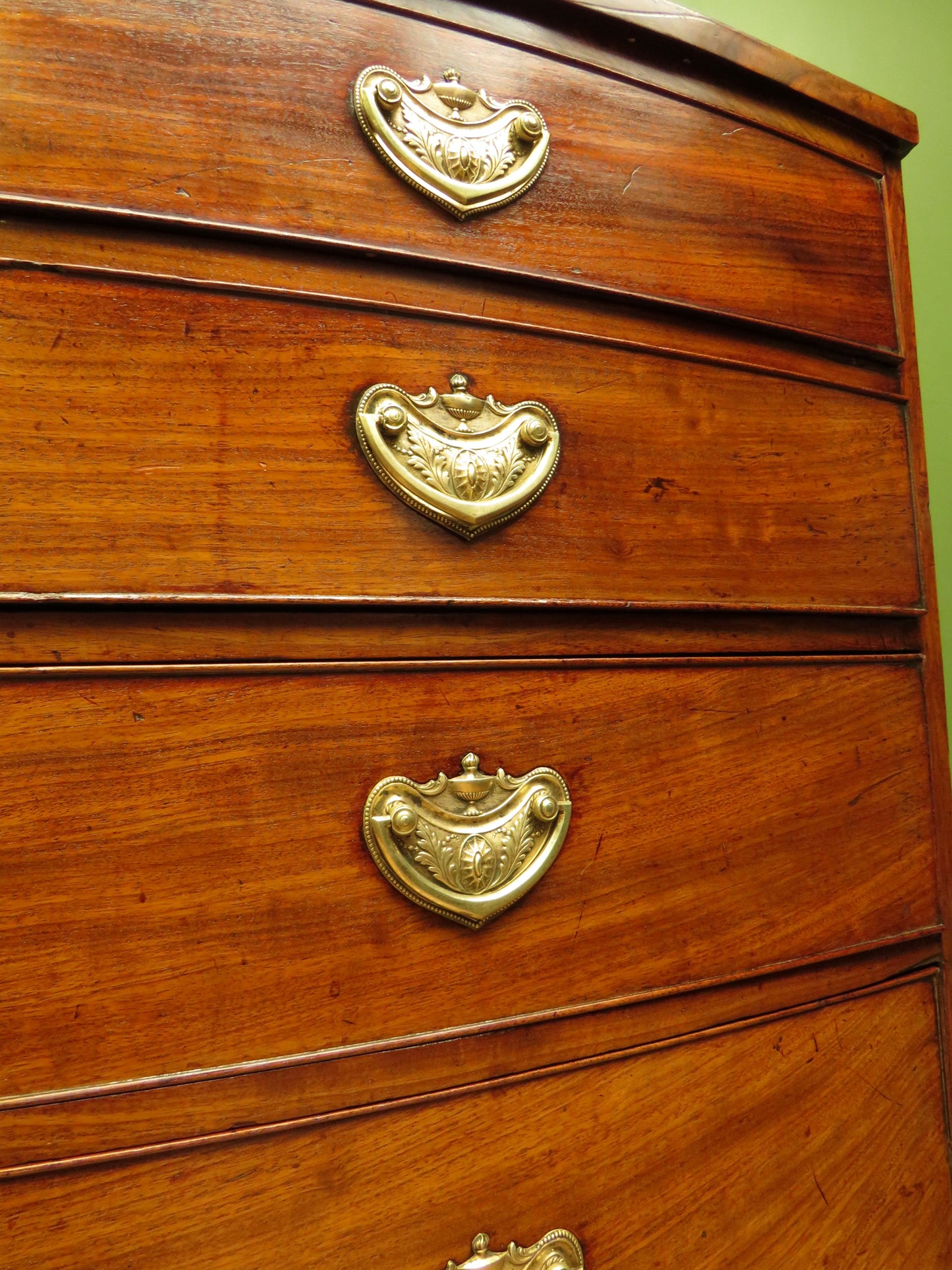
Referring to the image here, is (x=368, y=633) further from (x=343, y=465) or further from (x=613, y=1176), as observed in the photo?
(x=613, y=1176)

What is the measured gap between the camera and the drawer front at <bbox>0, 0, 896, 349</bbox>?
1.42 feet

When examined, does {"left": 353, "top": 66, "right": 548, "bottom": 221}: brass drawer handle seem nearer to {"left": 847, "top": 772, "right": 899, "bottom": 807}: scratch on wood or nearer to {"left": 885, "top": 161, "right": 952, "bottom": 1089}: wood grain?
{"left": 885, "top": 161, "right": 952, "bottom": 1089}: wood grain

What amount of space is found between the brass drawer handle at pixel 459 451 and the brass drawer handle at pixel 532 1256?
0.38 metres

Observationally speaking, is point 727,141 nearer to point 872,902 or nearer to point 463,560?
point 463,560

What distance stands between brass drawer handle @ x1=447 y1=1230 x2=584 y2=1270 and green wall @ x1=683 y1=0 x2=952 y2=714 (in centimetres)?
96

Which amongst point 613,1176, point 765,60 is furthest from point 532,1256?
point 765,60

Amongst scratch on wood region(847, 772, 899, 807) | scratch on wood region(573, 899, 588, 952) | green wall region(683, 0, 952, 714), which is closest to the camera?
scratch on wood region(573, 899, 588, 952)

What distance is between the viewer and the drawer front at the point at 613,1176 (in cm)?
42

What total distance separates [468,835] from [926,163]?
1267 mm

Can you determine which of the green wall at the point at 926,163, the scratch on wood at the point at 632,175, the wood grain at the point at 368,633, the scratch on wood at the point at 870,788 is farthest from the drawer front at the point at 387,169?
the green wall at the point at 926,163

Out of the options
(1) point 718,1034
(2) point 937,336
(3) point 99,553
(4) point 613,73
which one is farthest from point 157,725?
(2) point 937,336

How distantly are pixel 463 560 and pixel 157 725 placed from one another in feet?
0.60

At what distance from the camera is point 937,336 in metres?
1.28

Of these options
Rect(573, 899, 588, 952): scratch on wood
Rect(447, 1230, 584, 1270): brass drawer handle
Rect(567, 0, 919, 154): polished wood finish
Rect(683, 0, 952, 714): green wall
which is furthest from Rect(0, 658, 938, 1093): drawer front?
Rect(683, 0, 952, 714): green wall
